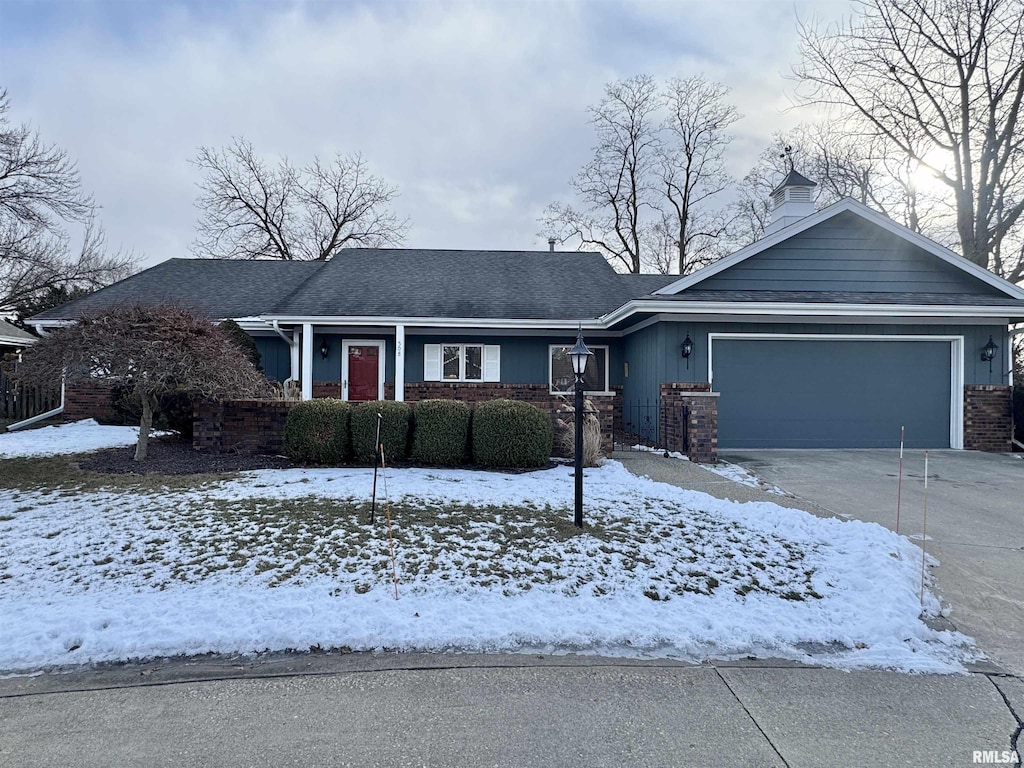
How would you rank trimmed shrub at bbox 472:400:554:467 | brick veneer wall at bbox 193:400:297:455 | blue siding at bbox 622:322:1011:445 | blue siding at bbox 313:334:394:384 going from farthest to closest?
blue siding at bbox 313:334:394:384 < blue siding at bbox 622:322:1011:445 < brick veneer wall at bbox 193:400:297:455 < trimmed shrub at bbox 472:400:554:467

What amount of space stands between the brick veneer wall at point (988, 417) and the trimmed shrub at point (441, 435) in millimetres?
9805

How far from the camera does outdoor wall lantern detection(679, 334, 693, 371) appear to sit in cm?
1052

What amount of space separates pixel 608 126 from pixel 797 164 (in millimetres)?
9404

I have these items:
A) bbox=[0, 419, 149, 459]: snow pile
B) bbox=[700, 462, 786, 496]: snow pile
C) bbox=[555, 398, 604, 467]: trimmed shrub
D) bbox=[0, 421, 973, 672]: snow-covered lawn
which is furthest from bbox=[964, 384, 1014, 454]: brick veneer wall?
bbox=[0, 419, 149, 459]: snow pile

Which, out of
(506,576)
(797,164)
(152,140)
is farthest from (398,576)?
(797,164)

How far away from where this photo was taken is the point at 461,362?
550 inches

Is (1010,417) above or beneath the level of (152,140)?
beneath

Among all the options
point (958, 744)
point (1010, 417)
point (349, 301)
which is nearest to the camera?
point (958, 744)

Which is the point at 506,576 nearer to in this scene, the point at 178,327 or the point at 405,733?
the point at 405,733

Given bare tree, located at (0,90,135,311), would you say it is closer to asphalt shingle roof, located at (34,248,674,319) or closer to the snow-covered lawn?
asphalt shingle roof, located at (34,248,674,319)

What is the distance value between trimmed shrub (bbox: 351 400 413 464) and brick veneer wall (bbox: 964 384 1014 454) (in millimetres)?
10610

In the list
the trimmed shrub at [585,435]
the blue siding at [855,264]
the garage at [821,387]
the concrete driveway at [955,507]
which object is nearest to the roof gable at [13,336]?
the trimmed shrub at [585,435]

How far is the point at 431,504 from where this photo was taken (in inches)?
233

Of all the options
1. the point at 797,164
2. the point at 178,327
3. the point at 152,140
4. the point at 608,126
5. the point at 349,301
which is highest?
the point at 608,126
